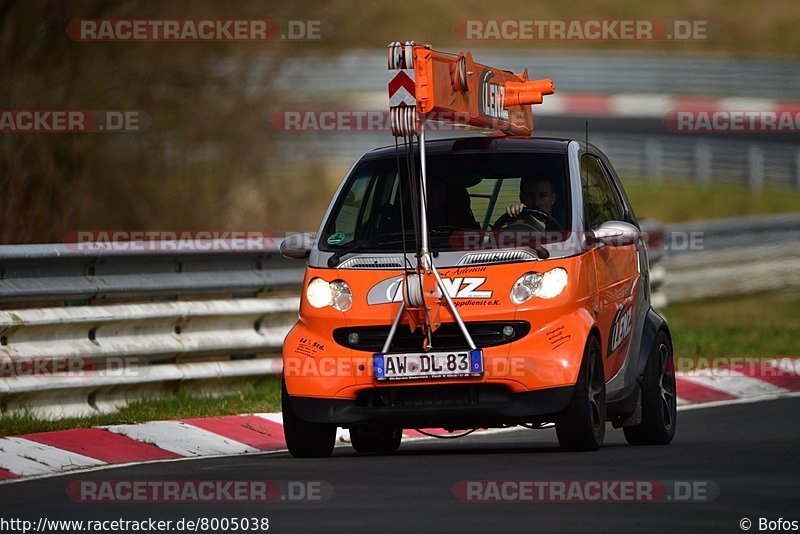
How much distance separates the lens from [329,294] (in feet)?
33.9

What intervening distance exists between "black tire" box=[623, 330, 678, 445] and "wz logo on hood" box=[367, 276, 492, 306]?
1678mm

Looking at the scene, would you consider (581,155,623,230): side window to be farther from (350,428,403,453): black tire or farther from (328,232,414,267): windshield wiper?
(350,428,403,453): black tire

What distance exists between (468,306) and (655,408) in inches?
71.3

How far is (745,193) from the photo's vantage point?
110 feet

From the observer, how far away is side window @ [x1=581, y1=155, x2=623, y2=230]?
10.8 metres

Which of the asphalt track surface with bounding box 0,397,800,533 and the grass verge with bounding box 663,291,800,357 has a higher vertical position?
the grass verge with bounding box 663,291,800,357

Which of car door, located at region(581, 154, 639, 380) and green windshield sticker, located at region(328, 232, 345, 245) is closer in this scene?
car door, located at region(581, 154, 639, 380)
